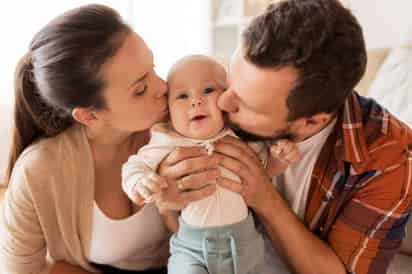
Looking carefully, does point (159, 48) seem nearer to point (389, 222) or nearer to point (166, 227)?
point (166, 227)

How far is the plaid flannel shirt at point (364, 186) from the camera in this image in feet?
3.64

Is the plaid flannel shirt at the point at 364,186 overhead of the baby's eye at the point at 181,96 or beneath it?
beneath

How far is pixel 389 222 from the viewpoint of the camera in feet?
3.76

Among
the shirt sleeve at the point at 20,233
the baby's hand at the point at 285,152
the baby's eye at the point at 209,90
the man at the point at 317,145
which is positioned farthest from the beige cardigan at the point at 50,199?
the baby's hand at the point at 285,152

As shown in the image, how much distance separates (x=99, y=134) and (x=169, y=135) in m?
0.23

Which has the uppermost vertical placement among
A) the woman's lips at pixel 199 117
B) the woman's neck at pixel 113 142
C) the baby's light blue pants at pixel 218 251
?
the woman's lips at pixel 199 117

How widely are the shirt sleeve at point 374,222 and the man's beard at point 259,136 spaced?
22 cm

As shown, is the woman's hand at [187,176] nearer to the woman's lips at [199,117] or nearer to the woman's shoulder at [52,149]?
the woman's lips at [199,117]

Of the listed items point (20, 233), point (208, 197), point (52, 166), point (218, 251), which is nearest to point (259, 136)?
point (208, 197)

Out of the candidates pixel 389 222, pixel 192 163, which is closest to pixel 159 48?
pixel 192 163

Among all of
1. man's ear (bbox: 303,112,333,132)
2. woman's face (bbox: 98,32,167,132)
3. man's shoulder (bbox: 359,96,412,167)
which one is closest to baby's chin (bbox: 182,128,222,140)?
woman's face (bbox: 98,32,167,132)

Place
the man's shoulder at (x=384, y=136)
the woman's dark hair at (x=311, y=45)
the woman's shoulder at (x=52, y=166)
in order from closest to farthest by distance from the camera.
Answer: the woman's dark hair at (x=311, y=45) → the man's shoulder at (x=384, y=136) → the woman's shoulder at (x=52, y=166)

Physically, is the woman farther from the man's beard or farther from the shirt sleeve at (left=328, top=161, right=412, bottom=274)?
the shirt sleeve at (left=328, top=161, right=412, bottom=274)

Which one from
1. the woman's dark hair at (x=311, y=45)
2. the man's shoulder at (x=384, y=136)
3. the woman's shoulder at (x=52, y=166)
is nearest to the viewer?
the woman's dark hair at (x=311, y=45)
